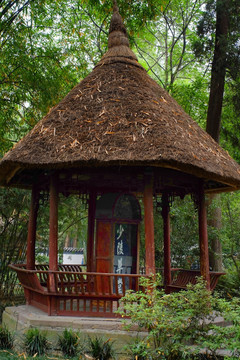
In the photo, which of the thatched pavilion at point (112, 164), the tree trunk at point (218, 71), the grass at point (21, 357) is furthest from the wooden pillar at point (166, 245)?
the tree trunk at point (218, 71)

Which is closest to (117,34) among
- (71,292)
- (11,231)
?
(11,231)

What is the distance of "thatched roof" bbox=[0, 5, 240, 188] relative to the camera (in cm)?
677

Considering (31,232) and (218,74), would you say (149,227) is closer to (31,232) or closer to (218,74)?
(31,232)

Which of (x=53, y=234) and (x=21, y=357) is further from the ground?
(x=53, y=234)

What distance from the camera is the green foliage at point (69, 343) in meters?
6.15

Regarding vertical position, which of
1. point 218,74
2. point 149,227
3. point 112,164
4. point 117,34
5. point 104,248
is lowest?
point 104,248

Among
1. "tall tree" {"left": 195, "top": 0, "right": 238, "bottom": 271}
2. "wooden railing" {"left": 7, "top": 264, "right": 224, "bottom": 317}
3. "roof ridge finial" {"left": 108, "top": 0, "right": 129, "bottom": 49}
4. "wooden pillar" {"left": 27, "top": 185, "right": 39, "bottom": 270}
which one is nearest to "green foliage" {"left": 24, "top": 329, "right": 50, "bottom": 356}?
"wooden railing" {"left": 7, "top": 264, "right": 224, "bottom": 317}

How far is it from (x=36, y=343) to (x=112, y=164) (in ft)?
10.7

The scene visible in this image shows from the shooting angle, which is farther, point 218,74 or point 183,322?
point 218,74

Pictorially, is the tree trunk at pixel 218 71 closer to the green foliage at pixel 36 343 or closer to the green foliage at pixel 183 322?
the green foliage at pixel 183 322

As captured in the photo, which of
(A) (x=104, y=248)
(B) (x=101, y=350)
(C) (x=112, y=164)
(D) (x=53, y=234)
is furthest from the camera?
(A) (x=104, y=248)

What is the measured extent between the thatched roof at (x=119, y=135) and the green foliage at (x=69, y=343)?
2.91m

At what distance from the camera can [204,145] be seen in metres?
7.92

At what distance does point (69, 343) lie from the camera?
6.22 metres
